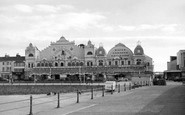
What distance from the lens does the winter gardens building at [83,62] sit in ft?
359

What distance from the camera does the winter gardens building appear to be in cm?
10938

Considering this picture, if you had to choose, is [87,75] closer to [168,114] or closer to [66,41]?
[66,41]

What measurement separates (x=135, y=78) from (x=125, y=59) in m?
49.5

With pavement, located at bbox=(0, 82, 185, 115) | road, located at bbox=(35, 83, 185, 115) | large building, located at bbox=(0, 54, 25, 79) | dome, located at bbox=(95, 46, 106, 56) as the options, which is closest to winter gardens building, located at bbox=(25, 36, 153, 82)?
dome, located at bbox=(95, 46, 106, 56)

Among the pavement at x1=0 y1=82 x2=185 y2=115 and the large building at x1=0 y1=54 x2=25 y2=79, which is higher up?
the large building at x1=0 y1=54 x2=25 y2=79

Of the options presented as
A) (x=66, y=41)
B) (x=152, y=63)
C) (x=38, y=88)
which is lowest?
(x=38, y=88)

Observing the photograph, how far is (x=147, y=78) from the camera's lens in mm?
63812

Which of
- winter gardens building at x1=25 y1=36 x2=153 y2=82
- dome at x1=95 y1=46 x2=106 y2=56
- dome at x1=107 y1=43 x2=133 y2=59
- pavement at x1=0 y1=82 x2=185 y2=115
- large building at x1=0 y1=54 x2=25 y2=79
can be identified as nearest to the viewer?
pavement at x1=0 y1=82 x2=185 y2=115

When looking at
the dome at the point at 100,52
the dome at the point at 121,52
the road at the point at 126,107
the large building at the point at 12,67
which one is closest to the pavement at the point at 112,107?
the road at the point at 126,107

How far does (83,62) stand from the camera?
113875mm

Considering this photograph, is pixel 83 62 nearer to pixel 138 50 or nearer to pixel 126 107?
pixel 138 50

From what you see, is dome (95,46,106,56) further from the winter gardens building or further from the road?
the road

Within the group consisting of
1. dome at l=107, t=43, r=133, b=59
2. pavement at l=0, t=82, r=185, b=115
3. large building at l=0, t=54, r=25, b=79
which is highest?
dome at l=107, t=43, r=133, b=59

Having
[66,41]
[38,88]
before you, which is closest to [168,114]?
[38,88]
